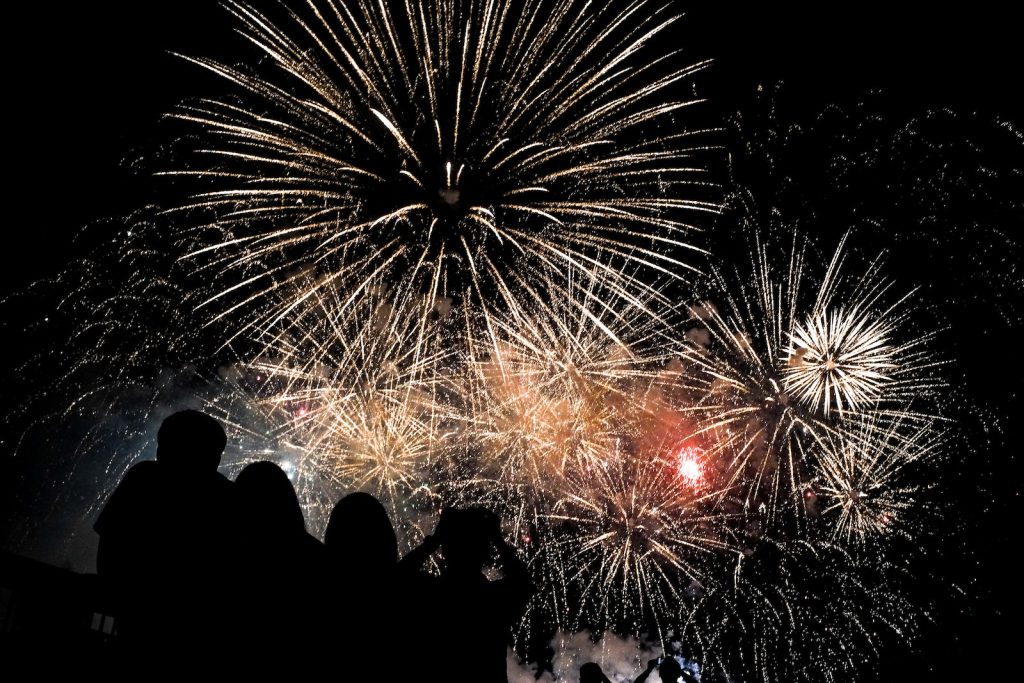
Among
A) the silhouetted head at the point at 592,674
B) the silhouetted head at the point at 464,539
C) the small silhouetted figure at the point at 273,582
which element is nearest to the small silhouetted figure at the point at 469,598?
the silhouetted head at the point at 464,539

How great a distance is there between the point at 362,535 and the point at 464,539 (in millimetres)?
488

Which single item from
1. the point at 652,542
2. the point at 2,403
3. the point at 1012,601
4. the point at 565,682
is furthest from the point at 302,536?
the point at 565,682

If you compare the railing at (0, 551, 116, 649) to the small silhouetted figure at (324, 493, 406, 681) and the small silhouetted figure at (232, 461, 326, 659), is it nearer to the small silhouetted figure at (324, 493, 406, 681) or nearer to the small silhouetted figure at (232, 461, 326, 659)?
the small silhouetted figure at (232, 461, 326, 659)

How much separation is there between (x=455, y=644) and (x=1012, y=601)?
2085cm

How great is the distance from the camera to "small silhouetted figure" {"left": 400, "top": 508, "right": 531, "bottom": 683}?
7.64ft

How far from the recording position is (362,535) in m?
2.41

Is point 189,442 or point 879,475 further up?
point 879,475

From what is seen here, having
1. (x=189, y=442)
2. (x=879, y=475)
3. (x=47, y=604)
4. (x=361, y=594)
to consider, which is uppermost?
(x=879, y=475)

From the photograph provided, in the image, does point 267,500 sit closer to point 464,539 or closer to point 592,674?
point 464,539

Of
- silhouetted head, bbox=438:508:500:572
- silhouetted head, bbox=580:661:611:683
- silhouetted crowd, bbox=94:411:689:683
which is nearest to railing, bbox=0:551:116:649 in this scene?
silhouetted crowd, bbox=94:411:689:683

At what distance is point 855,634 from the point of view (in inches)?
761

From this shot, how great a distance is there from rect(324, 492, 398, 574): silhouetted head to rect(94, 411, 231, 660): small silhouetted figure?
0.47 m

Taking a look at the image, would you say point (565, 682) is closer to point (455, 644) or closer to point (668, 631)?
point (668, 631)

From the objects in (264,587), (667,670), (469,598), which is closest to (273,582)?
(264,587)
